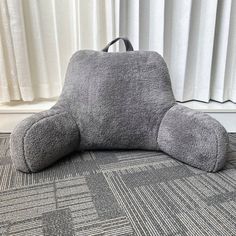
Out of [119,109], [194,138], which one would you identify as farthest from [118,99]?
[194,138]

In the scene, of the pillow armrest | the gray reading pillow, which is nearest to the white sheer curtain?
the gray reading pillow

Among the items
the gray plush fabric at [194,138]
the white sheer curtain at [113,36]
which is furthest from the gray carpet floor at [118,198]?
the white sheer curtain at [113,36]

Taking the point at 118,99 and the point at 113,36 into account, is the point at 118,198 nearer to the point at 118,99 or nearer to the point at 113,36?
the point at 118,99

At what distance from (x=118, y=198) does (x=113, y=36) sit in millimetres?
811

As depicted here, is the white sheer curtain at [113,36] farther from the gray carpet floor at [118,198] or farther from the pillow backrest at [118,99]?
the gray carpet floor at [118,198]

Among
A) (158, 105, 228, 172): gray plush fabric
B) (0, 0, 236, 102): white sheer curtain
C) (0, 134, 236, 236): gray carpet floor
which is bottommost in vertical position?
(0, 134, 236, 236): gray carpet floor

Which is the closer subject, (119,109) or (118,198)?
(118,198)

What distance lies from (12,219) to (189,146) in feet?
2.02

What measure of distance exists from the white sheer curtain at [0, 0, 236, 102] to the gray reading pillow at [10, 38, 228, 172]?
0.26m

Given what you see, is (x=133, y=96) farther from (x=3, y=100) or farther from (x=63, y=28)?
(x=3, y=100)

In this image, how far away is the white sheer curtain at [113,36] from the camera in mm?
1147

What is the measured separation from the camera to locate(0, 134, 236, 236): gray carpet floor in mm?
594

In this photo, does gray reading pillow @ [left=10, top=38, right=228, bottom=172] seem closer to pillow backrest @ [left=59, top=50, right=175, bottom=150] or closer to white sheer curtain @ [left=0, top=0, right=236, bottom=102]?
pillow backrest @ [left=59, top=50, right=175, bottom=150]

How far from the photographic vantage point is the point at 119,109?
0.95m
